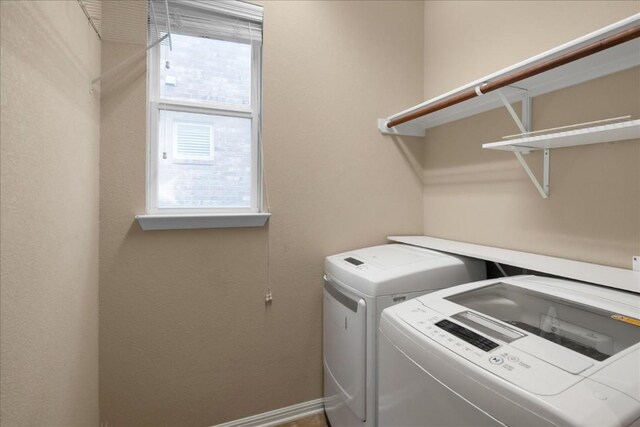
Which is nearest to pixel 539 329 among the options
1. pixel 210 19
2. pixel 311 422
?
pixel 311 422

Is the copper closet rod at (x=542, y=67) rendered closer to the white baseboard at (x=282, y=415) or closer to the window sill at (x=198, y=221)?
the window sill at (x=198, y=221)

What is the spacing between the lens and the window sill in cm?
150

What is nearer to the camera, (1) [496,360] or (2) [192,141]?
(1) [496,360]

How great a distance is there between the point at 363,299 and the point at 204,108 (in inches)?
53.3

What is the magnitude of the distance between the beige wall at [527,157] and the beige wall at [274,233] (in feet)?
0.67

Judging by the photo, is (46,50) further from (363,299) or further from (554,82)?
(554,82)

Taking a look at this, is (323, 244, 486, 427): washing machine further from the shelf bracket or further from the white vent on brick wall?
the white vent on brick wall

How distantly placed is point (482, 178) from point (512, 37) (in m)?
0.75

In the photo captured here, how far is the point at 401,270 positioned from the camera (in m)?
1.36

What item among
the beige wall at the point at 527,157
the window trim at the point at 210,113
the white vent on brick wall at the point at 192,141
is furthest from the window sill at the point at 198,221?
the beige wall at the point at 527,157

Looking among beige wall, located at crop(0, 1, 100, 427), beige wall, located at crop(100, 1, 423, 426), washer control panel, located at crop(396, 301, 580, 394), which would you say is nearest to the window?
beige wall, located at crop(100, 1, 423, 426)

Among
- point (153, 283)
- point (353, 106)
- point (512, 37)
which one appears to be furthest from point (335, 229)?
point (512, 37)

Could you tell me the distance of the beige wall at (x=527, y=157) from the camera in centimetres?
119

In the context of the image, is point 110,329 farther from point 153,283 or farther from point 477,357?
point 477,357
